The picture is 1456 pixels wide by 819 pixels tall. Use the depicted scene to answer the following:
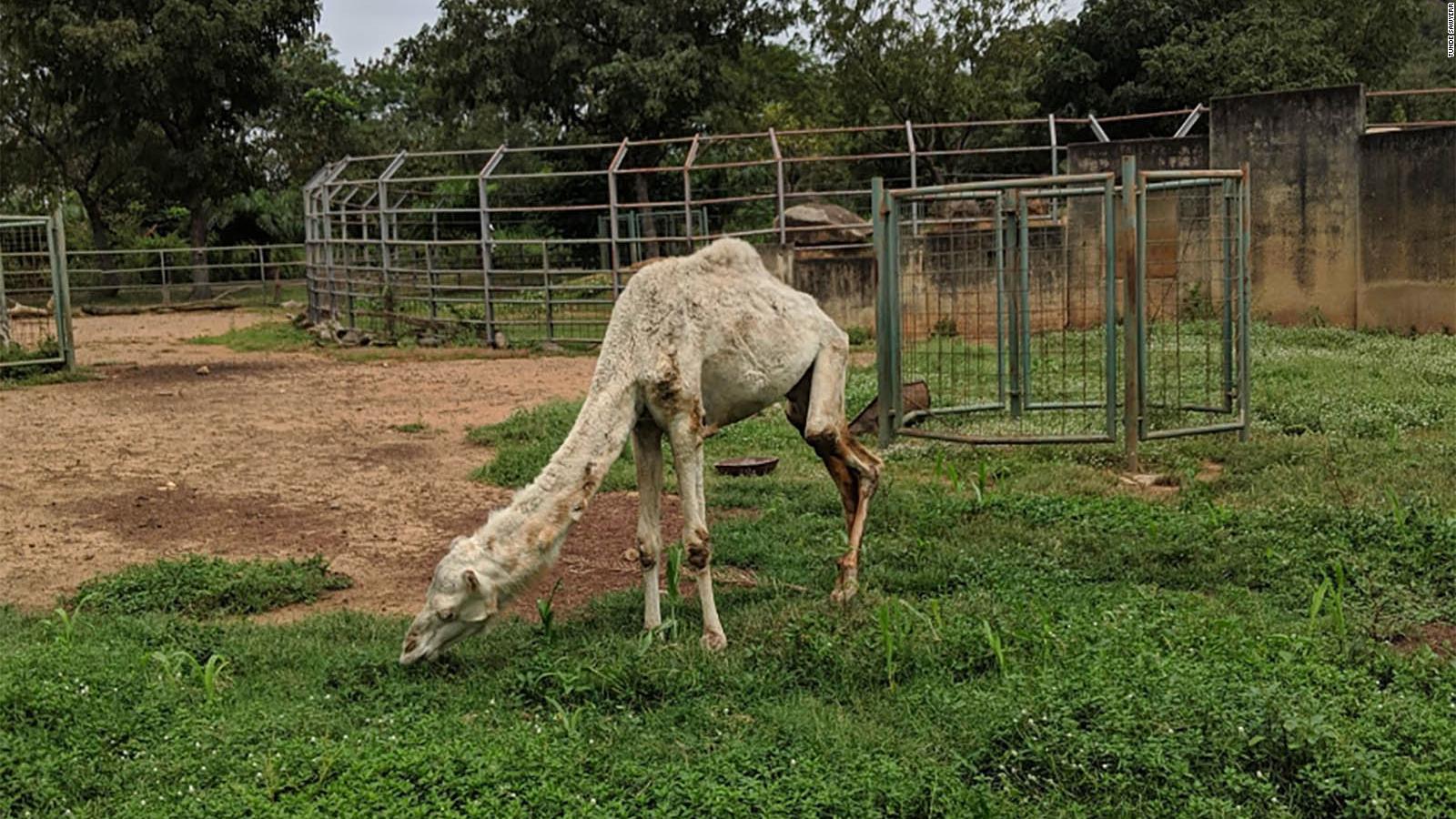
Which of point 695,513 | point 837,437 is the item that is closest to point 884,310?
point 837,437

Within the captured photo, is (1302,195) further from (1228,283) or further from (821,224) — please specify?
(821,224)

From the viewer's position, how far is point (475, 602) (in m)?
4.93

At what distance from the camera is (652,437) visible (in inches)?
230

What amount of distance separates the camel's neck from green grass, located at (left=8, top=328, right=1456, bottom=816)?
1.49 ft

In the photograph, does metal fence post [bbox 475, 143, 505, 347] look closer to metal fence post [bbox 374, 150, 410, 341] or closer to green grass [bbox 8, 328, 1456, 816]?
metal fence post [bbox 374, 150, 410, 341]

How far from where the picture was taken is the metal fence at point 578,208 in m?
18.2

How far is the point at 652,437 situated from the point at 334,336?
15.3m

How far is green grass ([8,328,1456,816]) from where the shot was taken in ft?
12.9

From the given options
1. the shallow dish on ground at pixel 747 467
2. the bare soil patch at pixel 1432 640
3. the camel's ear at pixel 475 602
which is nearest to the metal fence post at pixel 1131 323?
the shallow dish on ground at pixel 747 467

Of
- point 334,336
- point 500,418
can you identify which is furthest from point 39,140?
point 500,418

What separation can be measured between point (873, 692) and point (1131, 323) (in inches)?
180

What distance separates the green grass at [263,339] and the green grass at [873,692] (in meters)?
13.8

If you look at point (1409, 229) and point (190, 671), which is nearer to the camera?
point (190, 671)

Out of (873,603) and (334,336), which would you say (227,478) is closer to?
(873,603)
